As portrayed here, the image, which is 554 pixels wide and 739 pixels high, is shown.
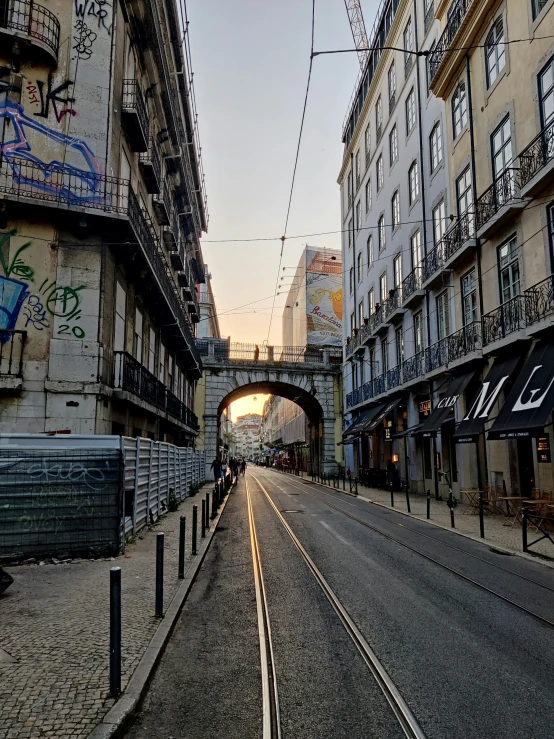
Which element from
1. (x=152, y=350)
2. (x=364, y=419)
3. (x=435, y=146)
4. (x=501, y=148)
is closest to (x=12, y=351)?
(x=152, y=350)

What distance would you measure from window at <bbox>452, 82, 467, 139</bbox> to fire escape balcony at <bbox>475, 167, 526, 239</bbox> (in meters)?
4.47

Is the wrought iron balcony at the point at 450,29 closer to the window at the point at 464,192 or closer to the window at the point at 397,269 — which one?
the window at the point at 464,192

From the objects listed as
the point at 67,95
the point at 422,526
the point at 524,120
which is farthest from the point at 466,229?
the point at 67,95

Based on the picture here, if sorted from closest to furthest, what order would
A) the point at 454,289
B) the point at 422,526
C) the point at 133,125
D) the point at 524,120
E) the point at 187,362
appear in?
the point at 422,526 → the point at 524,120 → the point at 133,125 → the point at 454,289 → the point at 187,362

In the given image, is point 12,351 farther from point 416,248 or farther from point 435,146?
point 435,146

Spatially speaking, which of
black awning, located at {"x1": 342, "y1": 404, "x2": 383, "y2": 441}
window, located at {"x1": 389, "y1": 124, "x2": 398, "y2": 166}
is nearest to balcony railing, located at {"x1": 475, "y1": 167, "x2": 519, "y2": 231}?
window, located at {"x1": 389, "y1": 124, "x2": 398, "y2": 166}

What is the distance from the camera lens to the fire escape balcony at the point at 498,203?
1603 centimetres

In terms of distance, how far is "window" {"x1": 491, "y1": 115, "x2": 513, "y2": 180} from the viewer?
1729cm

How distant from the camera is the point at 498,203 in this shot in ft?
57.4

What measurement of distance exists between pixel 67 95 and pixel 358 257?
27.5 metres

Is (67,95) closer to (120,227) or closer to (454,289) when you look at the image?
(120,227)

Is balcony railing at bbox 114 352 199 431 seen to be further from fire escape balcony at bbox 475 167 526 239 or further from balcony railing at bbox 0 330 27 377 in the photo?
fire escape balcony at bbox 475 167 526 239

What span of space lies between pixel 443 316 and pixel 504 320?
6545 mm

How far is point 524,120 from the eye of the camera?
Result: 16.2 m
